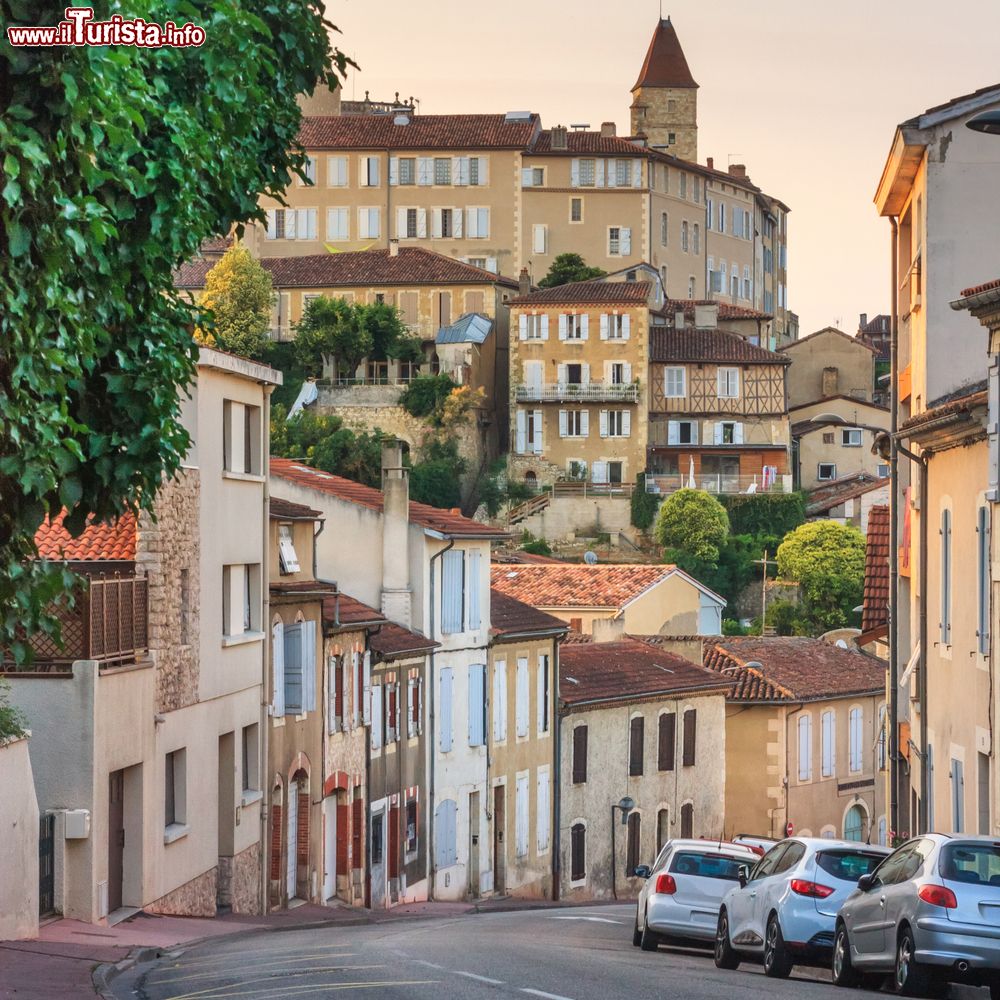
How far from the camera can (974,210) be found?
90.5 feet

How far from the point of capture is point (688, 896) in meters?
22.6

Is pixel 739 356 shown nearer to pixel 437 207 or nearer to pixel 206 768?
pixel 437 207

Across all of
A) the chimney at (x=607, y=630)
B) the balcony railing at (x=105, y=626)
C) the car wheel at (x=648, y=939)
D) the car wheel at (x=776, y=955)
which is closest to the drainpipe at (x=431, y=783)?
the balcony railing at (x=105, y=626)

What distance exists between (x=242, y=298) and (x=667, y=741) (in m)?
56.2

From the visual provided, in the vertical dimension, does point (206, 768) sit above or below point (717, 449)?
below

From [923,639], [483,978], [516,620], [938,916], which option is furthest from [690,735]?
[938,916]

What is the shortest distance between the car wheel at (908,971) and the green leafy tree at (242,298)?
3393 inches

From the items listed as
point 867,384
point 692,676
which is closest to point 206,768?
point 692,676

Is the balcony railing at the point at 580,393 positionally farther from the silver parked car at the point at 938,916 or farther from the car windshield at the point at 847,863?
the silver parked car at the point at 938,916

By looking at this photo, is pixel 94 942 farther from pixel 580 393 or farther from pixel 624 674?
pixel 580 393

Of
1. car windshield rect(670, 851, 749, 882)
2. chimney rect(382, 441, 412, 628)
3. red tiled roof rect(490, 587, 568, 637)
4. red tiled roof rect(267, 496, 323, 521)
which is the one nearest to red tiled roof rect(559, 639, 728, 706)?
red tiled roof rect(490, 587, 568, 637)

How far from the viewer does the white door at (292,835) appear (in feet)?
111

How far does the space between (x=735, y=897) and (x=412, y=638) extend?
2106 cm

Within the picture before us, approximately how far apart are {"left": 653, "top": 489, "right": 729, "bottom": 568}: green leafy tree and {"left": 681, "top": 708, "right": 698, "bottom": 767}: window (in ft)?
148
